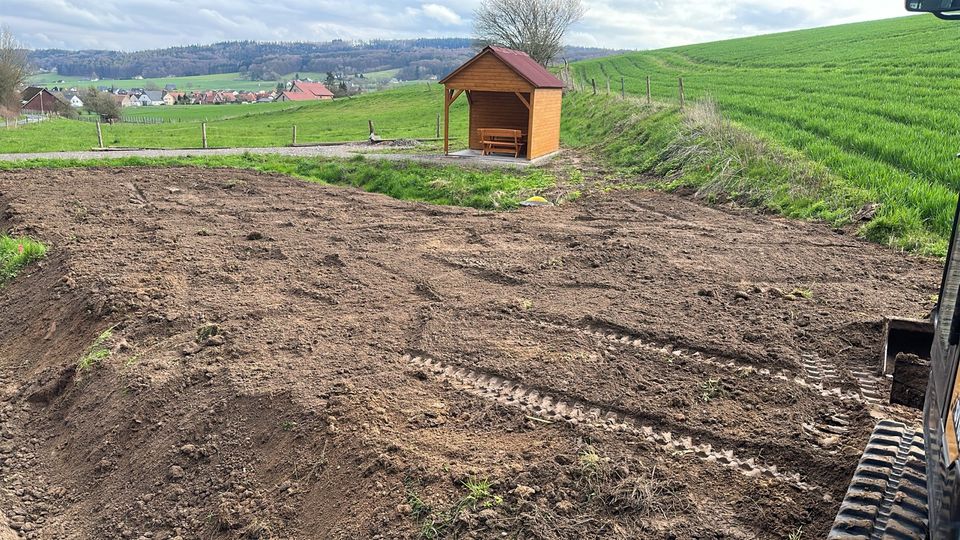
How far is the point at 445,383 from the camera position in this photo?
496 centimetres

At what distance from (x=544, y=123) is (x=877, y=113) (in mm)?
8497

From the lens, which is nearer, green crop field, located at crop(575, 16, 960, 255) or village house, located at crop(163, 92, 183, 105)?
green crop field, located at crop(575, 16, 960, 255)

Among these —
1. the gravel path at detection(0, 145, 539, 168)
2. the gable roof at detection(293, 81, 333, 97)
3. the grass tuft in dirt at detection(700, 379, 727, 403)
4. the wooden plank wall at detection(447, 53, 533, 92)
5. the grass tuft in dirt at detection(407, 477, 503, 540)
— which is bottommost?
the grass tuft in dirt at detection(407, 477, 503, 540)

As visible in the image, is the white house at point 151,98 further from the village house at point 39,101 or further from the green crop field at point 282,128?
the green crop field at point 282,128

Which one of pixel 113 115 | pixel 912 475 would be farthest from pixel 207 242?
pixel 113 115

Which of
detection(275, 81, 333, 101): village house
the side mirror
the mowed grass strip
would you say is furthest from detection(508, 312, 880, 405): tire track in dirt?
detection(275, 81, 333, 101): village house

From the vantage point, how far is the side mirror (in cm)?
282

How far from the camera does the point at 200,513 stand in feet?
13.2

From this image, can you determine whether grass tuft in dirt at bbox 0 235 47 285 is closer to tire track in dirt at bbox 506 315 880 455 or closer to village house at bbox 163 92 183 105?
tire track in dirt at bbox 506 315 880 455

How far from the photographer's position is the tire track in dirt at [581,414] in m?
3.80

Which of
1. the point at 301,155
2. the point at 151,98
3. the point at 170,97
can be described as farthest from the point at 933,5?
the point at 151,98

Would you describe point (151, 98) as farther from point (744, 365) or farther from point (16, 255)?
point (744, 365)

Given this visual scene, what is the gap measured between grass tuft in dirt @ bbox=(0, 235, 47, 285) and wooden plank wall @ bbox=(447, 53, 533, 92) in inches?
477

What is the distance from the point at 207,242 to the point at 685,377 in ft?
22.2
